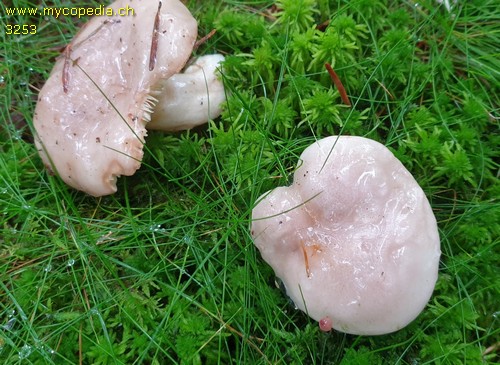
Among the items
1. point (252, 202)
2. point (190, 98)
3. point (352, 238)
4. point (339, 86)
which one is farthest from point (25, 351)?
point (339, 86)

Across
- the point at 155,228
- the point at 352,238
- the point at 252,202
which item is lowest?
the point at 155,228

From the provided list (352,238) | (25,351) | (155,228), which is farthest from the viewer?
(155,228)

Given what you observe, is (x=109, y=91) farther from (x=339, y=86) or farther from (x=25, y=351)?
(x=25, y=351)

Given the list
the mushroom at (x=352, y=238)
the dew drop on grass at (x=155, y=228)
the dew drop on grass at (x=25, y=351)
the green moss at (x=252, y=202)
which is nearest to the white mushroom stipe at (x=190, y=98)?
the green moss at (x=252, y=202)

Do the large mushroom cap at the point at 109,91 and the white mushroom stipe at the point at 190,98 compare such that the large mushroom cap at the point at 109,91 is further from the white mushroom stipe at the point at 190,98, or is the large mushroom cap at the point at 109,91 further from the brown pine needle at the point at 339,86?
the brown pine needle at the point at 339,86

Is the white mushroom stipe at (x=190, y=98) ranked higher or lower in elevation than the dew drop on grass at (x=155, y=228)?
higher

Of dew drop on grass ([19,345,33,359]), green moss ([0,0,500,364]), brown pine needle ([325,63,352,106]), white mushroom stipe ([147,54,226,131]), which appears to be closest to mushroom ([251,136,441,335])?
green moss ([0,0,500,364])

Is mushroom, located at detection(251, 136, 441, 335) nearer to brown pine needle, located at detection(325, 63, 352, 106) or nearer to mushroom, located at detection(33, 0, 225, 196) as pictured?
brown pine needle, located at detection(325, 63, 352, 106)

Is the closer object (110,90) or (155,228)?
(110,90)

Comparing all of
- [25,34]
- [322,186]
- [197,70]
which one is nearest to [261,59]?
[197,70]
